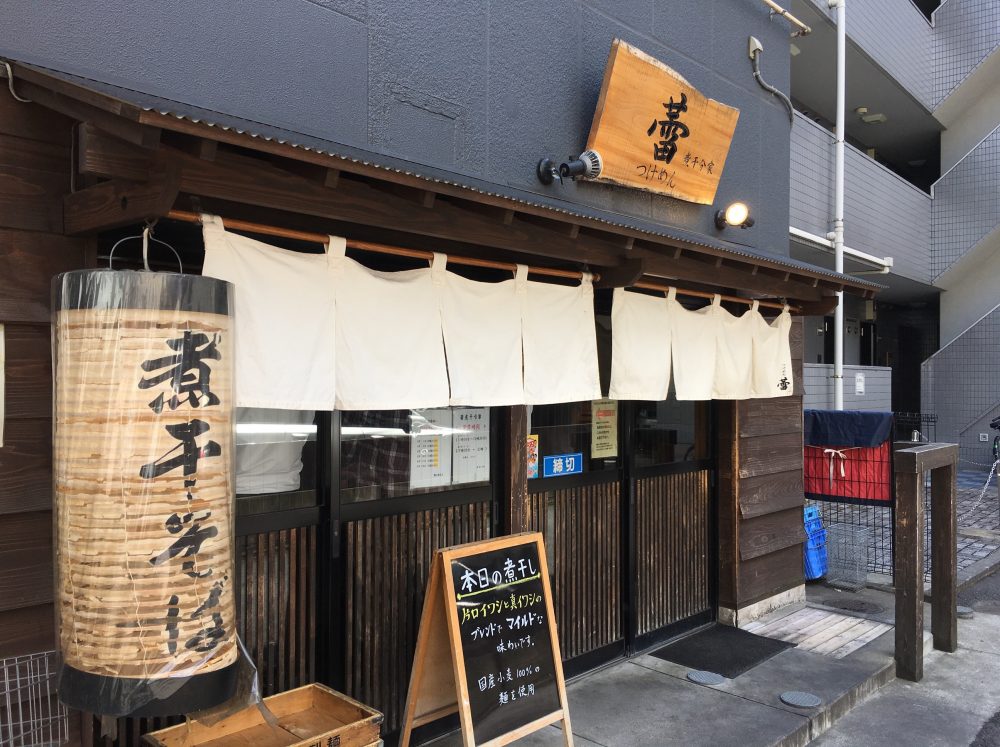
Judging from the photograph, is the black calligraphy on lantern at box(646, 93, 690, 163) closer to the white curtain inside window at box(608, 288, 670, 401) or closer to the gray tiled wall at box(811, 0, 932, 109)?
the white curtain inside window at box(608, 288, 670, 401)

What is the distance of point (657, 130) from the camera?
6.80m

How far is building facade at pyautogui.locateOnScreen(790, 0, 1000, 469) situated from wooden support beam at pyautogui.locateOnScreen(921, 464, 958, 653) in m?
6.23

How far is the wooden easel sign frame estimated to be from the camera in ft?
14.8

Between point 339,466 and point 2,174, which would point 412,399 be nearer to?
point 339,466

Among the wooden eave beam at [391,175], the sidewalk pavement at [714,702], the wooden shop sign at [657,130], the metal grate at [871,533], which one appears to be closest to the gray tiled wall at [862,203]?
the metal grate at [871,533]

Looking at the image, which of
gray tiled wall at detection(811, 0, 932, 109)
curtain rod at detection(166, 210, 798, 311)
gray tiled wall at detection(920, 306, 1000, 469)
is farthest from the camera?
gray tiled wall at detection(920, 306, 1000, 469)

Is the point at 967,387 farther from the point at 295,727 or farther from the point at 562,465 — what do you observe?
the point at 295,727

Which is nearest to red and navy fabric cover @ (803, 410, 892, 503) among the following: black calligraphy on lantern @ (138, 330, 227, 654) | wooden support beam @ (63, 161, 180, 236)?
black calligraphy on lantern @ (138, 330, 227, 654)

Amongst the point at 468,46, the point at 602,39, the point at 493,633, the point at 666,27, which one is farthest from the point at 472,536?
the point at 666,27

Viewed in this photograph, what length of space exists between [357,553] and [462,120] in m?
3.07

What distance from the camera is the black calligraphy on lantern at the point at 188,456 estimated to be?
9.20 feet

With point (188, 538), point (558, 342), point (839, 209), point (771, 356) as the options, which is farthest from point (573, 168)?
point (839, 209)

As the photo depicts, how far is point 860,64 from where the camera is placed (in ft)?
49.0

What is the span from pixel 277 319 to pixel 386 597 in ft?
7.20
